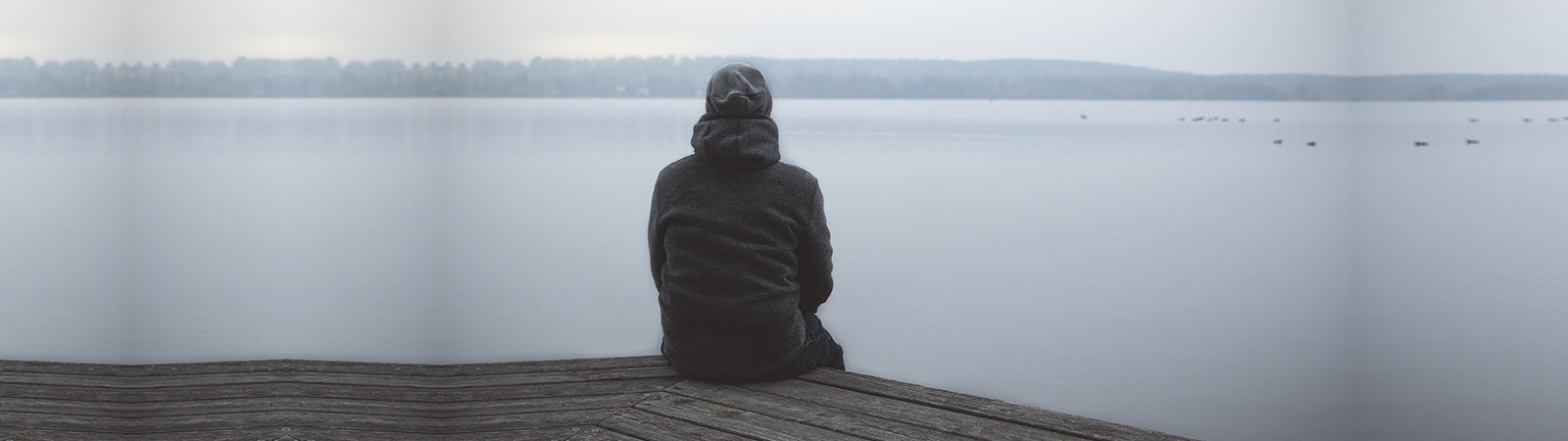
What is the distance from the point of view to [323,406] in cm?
283

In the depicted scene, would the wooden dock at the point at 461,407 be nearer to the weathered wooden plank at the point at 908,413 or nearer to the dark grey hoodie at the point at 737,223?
the weathered wooden plank at the point at 908,413

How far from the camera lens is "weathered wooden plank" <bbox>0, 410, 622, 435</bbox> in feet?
8.57

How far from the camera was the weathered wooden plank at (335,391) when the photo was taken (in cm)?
280

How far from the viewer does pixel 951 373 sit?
5.52 metres

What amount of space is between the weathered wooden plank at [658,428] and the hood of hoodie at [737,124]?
0.60 meters

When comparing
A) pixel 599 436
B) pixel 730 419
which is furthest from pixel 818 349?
pixel 599 436

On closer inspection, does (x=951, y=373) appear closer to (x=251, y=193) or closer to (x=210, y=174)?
(x=251, y=193)

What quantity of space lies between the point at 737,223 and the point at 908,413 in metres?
0.58

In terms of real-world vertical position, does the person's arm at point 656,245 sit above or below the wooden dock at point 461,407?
above

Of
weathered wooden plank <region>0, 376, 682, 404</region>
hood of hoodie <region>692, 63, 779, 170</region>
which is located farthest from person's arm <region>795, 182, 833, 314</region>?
weathered wooden plank <region>0, 376, 682, 404</region>

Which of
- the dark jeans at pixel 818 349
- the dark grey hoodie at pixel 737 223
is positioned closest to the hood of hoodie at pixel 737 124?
the dark grey hoodie at pixel 737 223

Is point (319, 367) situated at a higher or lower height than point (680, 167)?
lower

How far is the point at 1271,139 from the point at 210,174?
26.8m

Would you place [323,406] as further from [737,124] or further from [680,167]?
[737,124]
